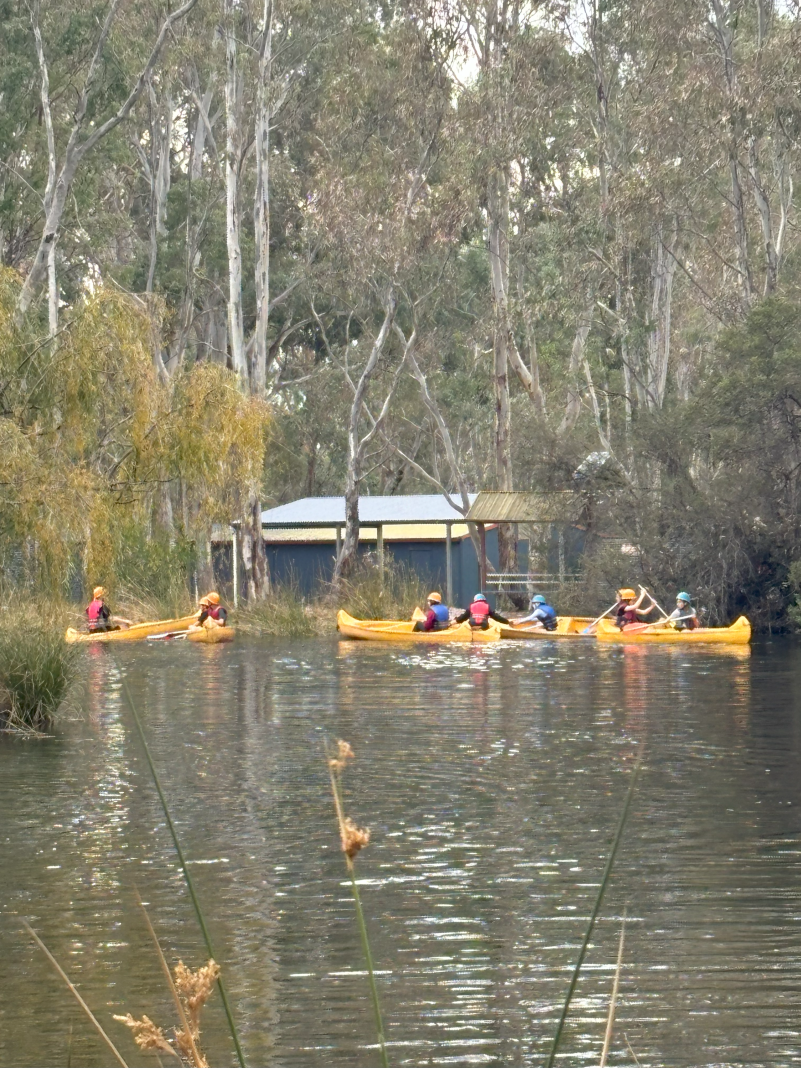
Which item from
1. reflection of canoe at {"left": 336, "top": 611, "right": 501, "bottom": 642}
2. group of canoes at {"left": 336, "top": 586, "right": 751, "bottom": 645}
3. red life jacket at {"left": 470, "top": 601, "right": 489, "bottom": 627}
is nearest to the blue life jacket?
group of canoes at {"left": 336, "top": 586, "right": 751, "bottom": 645}

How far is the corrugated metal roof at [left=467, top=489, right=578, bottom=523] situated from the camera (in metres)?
37.5

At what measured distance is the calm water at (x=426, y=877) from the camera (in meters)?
7.28

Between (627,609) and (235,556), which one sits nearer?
(627,609)

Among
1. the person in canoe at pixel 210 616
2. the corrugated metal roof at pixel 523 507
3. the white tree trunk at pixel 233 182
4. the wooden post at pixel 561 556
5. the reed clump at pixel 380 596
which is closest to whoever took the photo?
the person in canoe at pixel 210 616

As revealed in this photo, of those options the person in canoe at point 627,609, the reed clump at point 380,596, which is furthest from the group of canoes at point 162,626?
the person in canoe at point 627,609

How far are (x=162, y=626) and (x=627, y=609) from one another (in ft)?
29.5

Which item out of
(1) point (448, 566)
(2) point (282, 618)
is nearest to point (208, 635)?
(2) point (282, 618)

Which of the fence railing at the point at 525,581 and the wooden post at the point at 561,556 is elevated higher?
the wooden post at the point at 561,556

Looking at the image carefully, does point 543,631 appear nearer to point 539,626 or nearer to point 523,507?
Result: point 539,626

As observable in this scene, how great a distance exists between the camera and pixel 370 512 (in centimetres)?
4800

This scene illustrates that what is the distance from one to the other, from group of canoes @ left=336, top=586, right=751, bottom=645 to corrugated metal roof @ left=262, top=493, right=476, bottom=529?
11.7 metres

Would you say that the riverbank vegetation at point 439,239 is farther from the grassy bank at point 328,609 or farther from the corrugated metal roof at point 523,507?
the grassy bank at point 328,609

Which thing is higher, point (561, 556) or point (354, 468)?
A: point (354, 468)

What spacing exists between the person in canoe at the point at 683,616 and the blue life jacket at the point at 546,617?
93.3 inches
